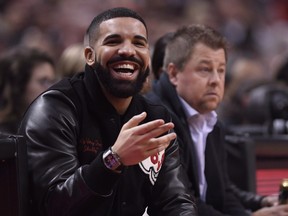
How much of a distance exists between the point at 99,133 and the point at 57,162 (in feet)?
0.74

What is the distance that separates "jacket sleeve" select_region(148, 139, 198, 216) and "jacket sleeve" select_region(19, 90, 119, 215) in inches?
15.9

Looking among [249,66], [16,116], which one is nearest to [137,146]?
[16,116]

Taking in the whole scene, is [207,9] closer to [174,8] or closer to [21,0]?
[174,8]

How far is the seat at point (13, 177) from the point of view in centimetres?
281

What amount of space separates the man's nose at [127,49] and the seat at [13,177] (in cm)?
49

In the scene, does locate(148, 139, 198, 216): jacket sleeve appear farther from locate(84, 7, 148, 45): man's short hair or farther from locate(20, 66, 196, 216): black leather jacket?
locate(84, 7, 148, 45): man's short hair

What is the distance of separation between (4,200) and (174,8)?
7100 millimetres

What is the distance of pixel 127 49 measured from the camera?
2900mm

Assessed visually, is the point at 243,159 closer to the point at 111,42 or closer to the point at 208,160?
the point at 208,160

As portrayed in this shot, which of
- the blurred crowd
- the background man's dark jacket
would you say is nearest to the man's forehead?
the background man's dark jacket

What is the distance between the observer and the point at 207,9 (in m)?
9.80

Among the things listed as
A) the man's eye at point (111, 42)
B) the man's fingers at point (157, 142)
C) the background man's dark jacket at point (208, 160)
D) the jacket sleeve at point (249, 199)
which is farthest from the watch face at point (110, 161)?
the jacket sleeve at point (249, 199)

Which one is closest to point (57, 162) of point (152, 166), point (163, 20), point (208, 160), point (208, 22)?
point (152, 166)

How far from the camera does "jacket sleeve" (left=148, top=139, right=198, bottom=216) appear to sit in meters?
3.07
